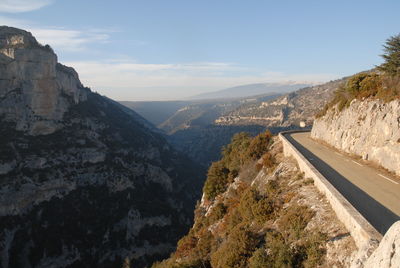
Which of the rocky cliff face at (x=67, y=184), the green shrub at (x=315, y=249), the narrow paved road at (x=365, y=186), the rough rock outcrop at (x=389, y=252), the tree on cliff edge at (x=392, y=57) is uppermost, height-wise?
the tree on cliff edge at (x=392, y=57)

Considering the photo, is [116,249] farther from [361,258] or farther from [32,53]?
[361,258]

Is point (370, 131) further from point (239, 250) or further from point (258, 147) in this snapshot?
point (239, 250)

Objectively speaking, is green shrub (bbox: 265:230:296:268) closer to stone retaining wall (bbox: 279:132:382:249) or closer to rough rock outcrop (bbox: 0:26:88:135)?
stone retaining wall (bbox: 279:132:382:249)

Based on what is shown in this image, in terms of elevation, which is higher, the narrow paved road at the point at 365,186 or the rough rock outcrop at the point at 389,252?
the rough rock outcrop at the point at 389,252

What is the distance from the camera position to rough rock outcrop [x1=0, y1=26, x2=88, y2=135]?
6700cm

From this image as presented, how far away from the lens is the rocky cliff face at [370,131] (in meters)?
15.7

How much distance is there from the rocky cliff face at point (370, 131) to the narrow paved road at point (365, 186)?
73cm

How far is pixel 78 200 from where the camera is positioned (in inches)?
2352

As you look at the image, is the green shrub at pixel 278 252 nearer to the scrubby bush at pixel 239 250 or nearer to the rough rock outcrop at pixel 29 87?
the scrubby bush at pixel 239 250

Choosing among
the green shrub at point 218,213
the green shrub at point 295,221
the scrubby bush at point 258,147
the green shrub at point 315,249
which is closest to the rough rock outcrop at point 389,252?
the green shrub at point 315,249

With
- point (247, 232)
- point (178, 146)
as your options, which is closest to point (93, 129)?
point (247, 232)

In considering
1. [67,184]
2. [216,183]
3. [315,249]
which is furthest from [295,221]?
[67,184]

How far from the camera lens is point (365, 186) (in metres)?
14.3

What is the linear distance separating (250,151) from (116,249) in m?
38.0
